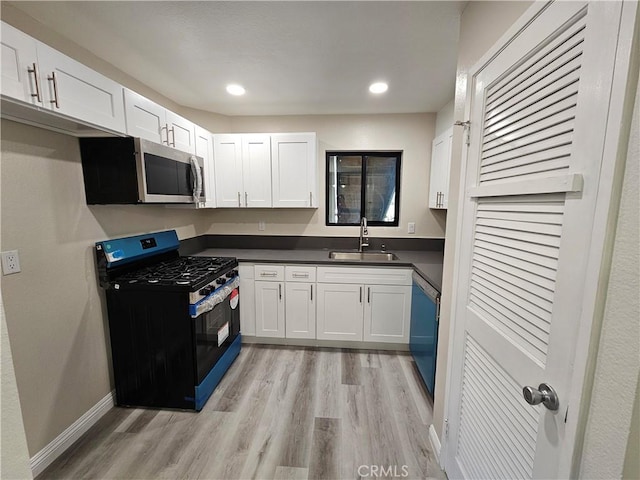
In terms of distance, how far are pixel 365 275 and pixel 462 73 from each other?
1.76 m

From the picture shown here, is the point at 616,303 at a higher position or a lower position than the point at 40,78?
lower

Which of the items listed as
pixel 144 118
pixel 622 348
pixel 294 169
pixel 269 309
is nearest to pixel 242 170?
pixel 294 169

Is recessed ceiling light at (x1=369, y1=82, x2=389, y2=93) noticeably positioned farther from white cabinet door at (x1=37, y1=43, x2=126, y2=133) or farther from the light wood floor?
the light wood floor

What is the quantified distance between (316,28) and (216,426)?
2.58 m

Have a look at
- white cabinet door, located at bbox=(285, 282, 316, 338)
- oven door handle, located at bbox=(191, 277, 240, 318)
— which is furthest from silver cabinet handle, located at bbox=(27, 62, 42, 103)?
white cabinet door, located at bbox=(285, 282, 316, 338)

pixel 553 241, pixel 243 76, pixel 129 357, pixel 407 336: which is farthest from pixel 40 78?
pixel 407 336

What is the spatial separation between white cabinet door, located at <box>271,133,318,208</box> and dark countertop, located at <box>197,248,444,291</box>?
21.4 inches

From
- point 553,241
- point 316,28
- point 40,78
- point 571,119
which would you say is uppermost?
point 316,28

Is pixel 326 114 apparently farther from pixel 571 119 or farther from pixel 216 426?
pixel 216 426

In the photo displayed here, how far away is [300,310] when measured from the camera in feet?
9.01

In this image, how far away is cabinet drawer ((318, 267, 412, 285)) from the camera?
8.52 ft

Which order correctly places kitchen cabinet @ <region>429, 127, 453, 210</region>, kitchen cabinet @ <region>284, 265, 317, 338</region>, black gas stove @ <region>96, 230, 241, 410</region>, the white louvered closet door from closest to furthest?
the white louvered closet door → black gas stove @ <region>96, 230, 241, 410</region> → kitchen cabinet @ <region>429, 127, 453, 210</region> → kitchen cabinet @ <region>284, 265, 317, 338</region>

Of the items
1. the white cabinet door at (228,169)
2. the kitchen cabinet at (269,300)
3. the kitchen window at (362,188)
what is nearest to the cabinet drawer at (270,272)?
the kitchen cabinet at (269,300)

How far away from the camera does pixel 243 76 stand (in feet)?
7.17
